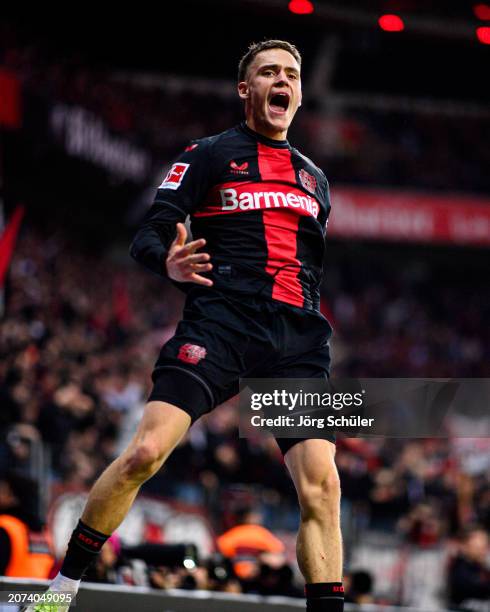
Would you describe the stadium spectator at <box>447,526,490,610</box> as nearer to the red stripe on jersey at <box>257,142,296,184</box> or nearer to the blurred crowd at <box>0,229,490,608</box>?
the blurred crowd at <box>0,229,490,608</box>

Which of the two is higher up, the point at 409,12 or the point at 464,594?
the point at 409,12

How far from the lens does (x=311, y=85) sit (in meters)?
27.3

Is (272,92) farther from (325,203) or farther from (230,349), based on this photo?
(230,349)

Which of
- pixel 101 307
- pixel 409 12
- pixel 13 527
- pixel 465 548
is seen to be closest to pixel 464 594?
pixel 465 548

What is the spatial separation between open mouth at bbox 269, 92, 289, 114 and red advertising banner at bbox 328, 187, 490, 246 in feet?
59.3

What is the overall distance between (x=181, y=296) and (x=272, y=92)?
17030mm

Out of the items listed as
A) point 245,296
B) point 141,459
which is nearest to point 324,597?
point 141,459

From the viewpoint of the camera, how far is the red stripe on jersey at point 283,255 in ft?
14.0

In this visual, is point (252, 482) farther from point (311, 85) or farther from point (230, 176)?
point (311, 85)

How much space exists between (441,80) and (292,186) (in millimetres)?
24287

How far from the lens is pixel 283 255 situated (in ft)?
14.2

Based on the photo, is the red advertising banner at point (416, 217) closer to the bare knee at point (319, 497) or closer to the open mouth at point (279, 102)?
the open mouth at point (279, 102)

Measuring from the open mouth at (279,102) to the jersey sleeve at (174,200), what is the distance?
360 millimetres

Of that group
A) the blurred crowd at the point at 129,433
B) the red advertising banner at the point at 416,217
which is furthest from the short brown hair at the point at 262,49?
the red advertising banner at the point at 416,217
